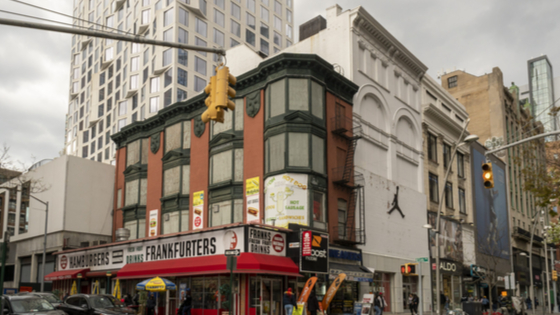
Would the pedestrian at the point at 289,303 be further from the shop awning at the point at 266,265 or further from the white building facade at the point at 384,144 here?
the white building facade at the point at 384,144

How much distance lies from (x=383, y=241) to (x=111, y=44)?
190ft

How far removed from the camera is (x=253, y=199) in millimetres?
33469

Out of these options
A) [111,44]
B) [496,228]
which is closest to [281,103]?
[496,228]

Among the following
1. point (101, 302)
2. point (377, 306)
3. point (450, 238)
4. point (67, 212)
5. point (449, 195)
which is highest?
point (449, 195)

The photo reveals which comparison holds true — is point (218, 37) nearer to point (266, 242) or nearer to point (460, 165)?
point (460, 165)

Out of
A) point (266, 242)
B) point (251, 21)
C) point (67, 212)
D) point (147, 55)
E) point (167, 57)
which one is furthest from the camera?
point (251, 21)

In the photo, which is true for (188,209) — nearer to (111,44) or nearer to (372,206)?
(372,206)

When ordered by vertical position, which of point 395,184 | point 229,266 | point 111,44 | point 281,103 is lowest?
point 229,266

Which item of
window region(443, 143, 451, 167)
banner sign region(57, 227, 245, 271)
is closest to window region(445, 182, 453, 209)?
window region(443, 143, 451, 167)

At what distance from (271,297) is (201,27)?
158 feet

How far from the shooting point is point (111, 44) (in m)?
79.6

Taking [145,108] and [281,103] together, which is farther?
[145,108]

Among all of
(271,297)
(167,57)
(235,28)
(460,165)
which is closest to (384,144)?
(271,297)

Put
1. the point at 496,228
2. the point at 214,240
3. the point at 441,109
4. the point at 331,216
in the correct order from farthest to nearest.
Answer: the point at 496,228, the point at 441,109, the point at 331,216, the point at 214,240
